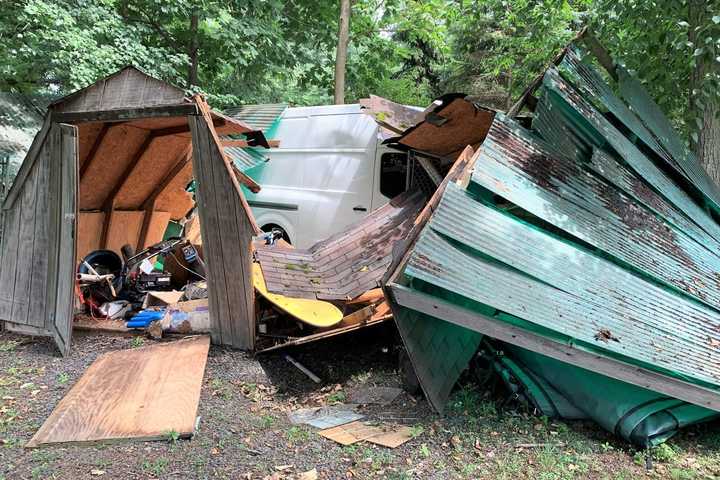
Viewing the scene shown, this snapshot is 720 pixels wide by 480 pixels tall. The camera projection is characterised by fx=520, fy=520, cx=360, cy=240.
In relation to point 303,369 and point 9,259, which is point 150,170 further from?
point 303,369

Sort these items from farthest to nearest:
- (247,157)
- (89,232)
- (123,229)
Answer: (247,157)
(123,229)
(89,232)

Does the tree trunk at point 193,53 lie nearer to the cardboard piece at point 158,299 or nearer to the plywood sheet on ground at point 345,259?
the cardboard piece at point 158,299

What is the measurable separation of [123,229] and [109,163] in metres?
1.10

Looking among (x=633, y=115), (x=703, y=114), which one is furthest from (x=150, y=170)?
(x=703, y=114)

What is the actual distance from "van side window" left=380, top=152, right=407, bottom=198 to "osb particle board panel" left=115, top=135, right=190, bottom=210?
273 cm

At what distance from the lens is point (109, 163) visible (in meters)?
6.86

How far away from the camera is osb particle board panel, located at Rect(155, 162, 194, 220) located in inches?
310

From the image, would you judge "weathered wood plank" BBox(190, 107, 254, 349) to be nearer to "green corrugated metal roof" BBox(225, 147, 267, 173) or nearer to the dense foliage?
"green corrugated metal roof" BBox(225, 147, 267, 173)

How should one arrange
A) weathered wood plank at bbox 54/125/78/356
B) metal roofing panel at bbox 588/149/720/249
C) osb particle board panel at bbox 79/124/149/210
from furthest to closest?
osb particle board panel at bbox 79/124/149/210 < weathered wood plank at bbox 54/125/78/356 < metal roofing panel at bbox 588/149/720/249

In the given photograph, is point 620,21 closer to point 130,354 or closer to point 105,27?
point 130,354

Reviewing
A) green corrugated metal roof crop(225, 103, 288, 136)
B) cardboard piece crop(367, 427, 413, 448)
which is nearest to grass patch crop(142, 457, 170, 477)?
cardboard piece crop(367, 427, 413, 448)

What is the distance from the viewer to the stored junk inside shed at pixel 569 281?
360 cm

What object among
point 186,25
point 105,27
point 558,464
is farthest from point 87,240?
point 558,464

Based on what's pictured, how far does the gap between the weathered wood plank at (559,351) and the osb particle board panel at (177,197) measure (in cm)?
517
